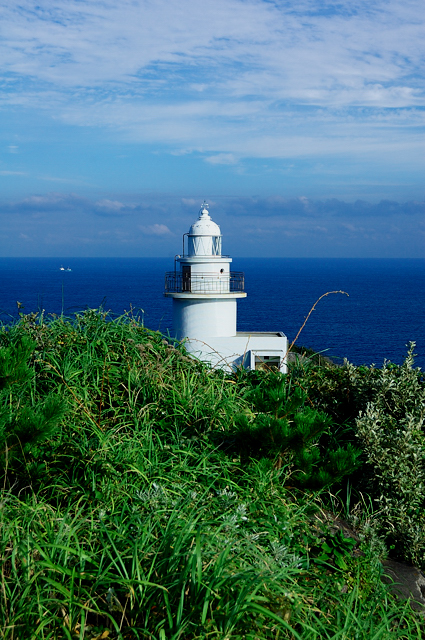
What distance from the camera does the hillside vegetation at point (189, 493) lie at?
2752mm

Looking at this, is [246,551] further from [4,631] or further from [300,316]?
[300,316]

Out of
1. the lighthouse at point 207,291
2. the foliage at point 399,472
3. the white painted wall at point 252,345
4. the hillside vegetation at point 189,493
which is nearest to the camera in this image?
the hillside vegetation at point 189,493

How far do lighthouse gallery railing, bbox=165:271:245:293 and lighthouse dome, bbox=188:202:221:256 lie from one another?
955mm

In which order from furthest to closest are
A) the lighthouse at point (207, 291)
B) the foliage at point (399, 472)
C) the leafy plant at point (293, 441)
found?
1. the lighthouse at point (207, 291)
2. the foliage at point (399, 472)
3. the leafy plant at point (293, 441)

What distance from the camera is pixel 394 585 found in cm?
394

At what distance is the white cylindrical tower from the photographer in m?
23.3

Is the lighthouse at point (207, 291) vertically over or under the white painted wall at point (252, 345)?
over

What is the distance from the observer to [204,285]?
76.6 ft

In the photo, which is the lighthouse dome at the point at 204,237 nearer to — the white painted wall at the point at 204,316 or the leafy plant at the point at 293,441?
the white painted wall at the point at 204,316

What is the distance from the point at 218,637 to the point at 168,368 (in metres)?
3.20

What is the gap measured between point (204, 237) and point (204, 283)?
1823 mm

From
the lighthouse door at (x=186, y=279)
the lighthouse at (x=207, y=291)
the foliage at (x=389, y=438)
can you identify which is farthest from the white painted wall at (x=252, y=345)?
the foliage at (x=389, y=438)

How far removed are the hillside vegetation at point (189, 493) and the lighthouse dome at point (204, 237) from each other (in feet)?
56.0

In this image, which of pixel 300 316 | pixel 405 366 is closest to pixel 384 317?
pixel 300 316
